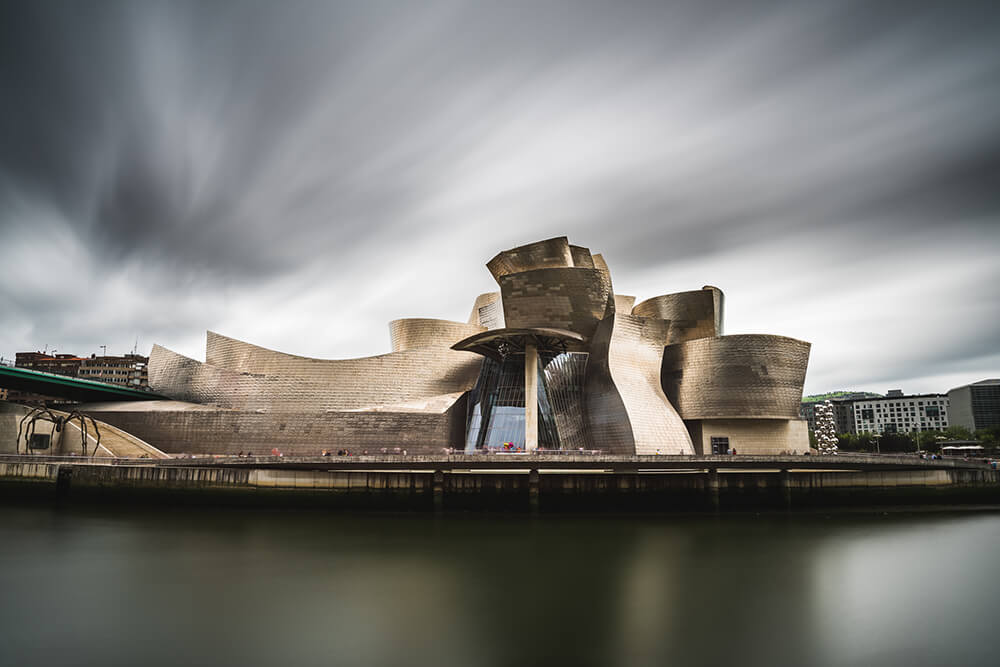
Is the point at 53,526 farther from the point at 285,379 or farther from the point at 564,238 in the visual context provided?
the point at 564,238

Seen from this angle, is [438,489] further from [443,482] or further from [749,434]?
[749,434]

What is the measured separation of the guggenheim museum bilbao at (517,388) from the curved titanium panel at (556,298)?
0.06 meters

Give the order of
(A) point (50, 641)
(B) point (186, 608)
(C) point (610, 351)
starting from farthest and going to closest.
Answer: (C) point (610, 351) < (B) point (186, 608) < (A) point (50, 641)

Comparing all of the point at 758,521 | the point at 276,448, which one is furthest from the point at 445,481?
the point at 276,448

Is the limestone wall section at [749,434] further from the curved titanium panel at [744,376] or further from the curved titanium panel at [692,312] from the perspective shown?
the curved titanium panel at [692,312]

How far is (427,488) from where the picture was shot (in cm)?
2030

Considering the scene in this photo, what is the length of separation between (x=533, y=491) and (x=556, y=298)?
12.5 m

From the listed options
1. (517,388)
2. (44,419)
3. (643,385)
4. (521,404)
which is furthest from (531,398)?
(44,419)

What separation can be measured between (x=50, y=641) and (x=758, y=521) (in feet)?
59.8

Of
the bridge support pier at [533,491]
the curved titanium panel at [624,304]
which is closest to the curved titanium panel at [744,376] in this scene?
the curved titanium panel at [624,304]

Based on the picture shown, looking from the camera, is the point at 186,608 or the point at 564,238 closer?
the point at 186,608

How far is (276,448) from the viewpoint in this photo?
28.7m

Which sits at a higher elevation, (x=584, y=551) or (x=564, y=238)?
(x=564, y=238)

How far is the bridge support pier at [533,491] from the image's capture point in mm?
19938
